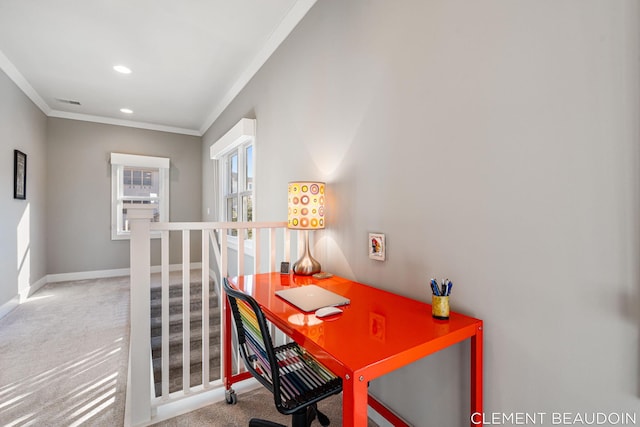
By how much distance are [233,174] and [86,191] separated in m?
2.78

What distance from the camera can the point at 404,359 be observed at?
0.81 metres

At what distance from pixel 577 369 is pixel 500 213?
1.61 ft

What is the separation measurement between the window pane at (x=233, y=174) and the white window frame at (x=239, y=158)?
0.08 metres

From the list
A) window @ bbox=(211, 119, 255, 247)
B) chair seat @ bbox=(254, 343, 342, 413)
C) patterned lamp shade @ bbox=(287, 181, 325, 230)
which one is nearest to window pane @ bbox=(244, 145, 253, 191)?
window @ bbox=(211, 119, 255, 247)

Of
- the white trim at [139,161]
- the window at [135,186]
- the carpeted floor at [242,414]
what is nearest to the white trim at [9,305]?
the window at [135,186]

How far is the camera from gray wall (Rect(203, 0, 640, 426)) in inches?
30.6

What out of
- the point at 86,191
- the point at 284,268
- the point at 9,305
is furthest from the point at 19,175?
the point at 284,268

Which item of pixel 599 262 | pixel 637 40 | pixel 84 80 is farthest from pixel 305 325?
pixel 84 80

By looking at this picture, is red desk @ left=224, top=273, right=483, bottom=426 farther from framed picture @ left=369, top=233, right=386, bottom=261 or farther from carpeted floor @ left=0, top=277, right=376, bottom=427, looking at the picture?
carpeted floor @ left=0, top=277, right=376, bottom=427

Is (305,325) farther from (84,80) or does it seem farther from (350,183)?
(84,80)

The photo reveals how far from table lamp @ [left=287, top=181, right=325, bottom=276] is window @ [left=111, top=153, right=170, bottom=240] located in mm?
4009

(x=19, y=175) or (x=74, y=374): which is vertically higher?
(x=19, y=175)

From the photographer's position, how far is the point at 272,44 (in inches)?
102

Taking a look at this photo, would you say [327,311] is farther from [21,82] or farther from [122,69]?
[21,82]
